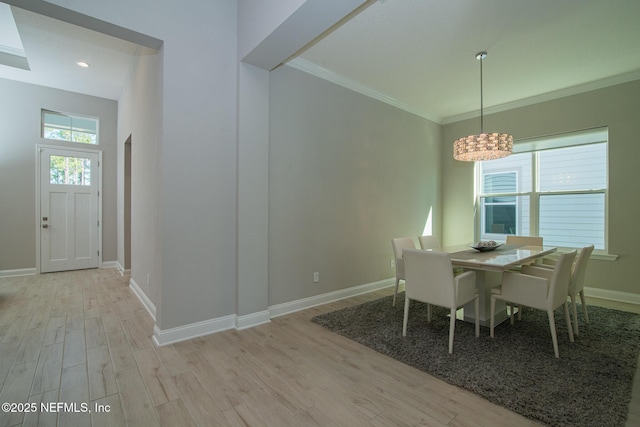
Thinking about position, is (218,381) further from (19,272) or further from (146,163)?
(19,272)

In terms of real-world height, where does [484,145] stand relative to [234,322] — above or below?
above

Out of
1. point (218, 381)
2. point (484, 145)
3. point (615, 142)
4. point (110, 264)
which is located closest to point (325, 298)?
point (218, 381)

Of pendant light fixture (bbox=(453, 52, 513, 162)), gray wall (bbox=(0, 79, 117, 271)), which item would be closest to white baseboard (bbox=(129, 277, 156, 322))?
gray wall (bbox=(0, 79, 117, 271))

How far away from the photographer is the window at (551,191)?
13.8 ft

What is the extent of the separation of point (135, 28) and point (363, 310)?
3.48 m

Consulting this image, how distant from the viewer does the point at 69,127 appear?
5484mm

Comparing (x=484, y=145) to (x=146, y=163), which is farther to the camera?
(x=146, y=163)

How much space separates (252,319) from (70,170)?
502cm

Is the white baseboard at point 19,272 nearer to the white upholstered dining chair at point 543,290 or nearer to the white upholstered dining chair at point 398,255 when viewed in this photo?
the white upholstered dining chair at point 398,255

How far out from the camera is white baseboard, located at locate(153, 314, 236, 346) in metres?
2.53

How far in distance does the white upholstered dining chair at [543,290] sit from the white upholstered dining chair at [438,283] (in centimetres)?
27

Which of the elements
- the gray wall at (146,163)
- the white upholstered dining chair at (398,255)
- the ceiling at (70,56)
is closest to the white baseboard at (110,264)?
the gray wall at (146,163)

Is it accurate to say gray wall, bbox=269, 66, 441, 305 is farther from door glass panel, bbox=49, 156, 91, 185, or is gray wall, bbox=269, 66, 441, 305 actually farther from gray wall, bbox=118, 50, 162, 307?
door glass panel, bbox=49, 156, 91, 185

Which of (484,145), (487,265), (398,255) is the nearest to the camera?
(487,265)
